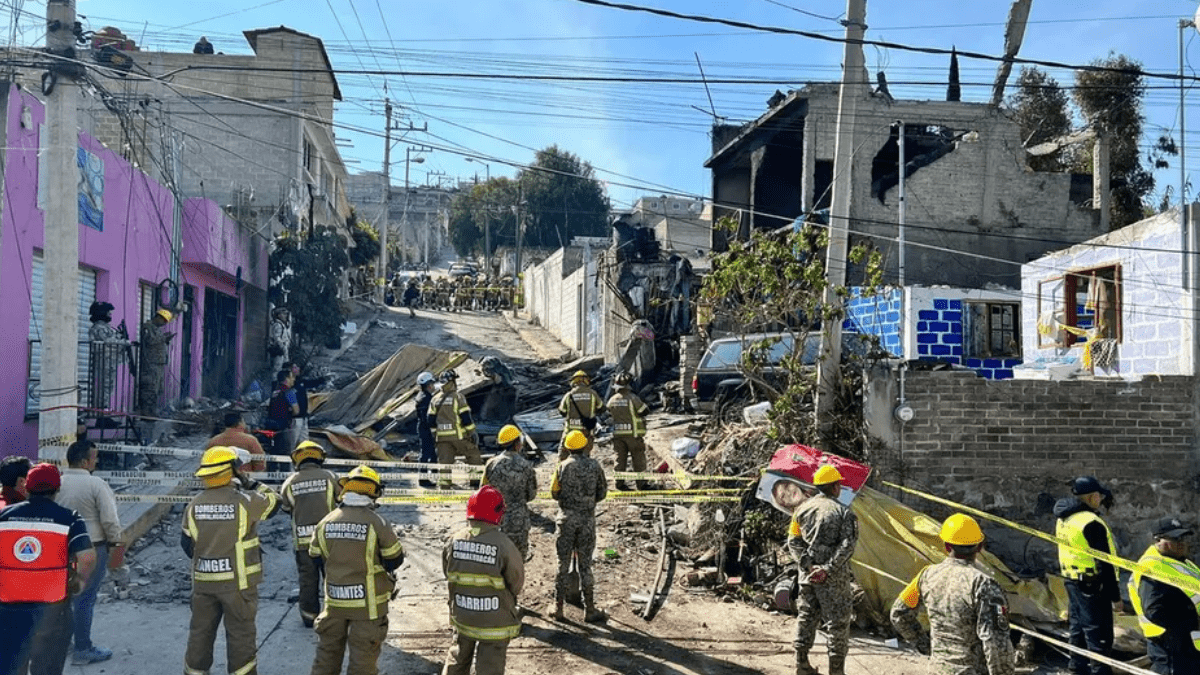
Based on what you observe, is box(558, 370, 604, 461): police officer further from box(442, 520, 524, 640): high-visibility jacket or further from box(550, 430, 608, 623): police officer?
box(442, 520, 524, 640): high-visibility jacket

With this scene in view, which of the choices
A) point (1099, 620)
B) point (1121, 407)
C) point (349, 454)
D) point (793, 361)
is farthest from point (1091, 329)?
point (349, 454)

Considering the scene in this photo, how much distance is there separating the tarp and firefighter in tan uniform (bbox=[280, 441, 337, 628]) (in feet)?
29.7

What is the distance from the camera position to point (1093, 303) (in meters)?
13.2

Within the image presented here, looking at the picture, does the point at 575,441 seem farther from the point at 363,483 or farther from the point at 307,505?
the point at 363,483

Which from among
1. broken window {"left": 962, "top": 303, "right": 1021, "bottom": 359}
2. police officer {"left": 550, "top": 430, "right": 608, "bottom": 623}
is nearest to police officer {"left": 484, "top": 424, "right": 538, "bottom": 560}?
police officer {"left": 550, "top": 430, "right": 608, "bottom": 623}

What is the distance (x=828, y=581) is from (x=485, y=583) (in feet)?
8.21

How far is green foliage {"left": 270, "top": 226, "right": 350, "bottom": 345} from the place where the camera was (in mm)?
22422

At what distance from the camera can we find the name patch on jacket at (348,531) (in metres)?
5.60

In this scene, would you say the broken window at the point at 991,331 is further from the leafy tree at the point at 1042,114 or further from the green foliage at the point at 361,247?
the green foliage at the point at 361,247

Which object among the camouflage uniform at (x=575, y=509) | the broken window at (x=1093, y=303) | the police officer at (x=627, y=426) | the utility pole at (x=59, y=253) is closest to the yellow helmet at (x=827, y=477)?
the camouflage uniform at (x=575, y=509)

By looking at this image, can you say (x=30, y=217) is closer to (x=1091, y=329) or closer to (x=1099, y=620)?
(x=1099, y=620)

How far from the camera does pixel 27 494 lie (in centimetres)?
575

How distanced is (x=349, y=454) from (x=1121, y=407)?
10.4m

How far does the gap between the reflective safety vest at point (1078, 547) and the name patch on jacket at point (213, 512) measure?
618 cm
